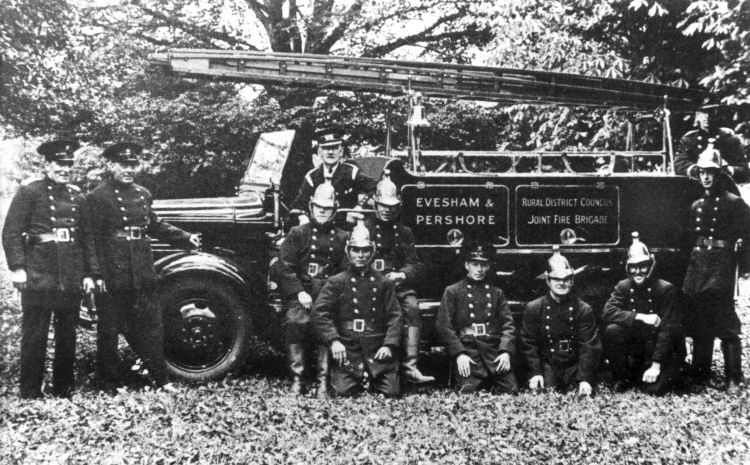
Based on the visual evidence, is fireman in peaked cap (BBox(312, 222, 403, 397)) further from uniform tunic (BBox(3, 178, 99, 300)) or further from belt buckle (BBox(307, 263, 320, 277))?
uniform tunic (BBox(3, 178, 99, 300))

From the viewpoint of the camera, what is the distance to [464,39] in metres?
7.34

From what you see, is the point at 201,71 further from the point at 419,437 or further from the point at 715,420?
the point at 715,420

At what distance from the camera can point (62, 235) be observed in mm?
5086

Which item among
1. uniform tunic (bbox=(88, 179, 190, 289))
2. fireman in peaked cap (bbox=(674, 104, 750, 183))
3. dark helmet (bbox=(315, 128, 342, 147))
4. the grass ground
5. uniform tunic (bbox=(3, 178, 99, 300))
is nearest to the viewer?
the grass ground

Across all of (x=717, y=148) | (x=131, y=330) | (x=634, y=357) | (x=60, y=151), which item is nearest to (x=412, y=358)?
(x=634, y=357)

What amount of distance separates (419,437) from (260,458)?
946mm

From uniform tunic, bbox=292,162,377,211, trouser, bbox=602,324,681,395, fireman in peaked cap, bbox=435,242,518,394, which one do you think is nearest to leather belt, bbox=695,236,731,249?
trouser, bbox=602,324,681,395

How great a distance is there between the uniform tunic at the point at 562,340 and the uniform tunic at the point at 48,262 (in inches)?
129

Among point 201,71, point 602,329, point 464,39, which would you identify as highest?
point 464,39

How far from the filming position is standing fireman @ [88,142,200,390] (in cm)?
527

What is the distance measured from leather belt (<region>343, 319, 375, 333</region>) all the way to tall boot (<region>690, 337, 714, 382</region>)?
8.91 feet

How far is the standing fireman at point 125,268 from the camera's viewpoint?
A: 17.3 feet

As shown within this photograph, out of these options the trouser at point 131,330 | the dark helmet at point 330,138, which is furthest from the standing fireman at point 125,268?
the dark helmet at point 330,138

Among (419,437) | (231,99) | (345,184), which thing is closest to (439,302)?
(345,184)
